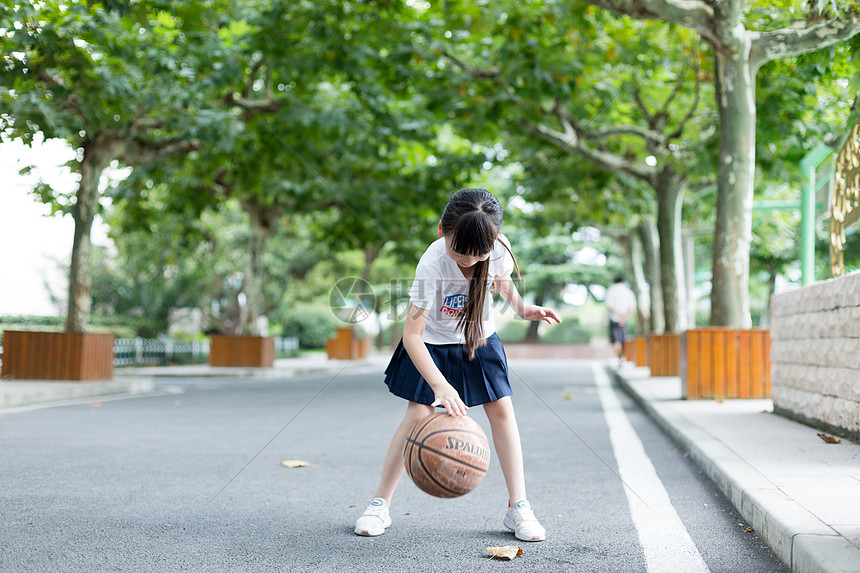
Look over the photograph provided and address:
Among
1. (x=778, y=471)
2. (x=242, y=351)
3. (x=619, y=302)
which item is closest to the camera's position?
(x=778, y=471)

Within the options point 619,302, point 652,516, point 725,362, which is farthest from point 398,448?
point 619,302

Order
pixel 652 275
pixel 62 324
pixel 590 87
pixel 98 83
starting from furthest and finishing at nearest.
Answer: pixel 652 275 < pixel 62 324 < pixel 590 87 < pixel 98 83

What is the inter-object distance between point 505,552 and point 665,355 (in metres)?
11.8

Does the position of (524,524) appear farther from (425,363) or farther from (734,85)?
(734,85)

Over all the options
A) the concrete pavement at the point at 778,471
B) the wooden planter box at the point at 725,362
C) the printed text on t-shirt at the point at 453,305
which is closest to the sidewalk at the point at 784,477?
the concrete pavement at the point at 778,471

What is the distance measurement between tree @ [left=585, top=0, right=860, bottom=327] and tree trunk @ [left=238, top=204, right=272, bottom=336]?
11881mm

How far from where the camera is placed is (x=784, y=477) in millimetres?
4648

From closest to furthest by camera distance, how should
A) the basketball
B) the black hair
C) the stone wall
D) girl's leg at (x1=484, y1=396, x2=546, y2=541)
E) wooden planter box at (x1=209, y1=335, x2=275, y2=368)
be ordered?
the basketball < the black hair < girl's leg at (x1=484, y1=396, x2=546, y2=541) < the stone wall < wooden planter box at (x1=209, y1=335, x2=275, y2=368)

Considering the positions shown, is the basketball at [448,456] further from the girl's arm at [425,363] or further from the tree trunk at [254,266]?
the tree trunk at [254,266]

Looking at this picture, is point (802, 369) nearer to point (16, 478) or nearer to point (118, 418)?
point (16, 478)

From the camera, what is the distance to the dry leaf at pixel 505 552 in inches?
140

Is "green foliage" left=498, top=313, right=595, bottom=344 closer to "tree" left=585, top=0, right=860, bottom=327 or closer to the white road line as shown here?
"tree" left=585, top=0, right=860, bottom=327

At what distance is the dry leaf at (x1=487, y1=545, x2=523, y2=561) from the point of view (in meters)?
3.57

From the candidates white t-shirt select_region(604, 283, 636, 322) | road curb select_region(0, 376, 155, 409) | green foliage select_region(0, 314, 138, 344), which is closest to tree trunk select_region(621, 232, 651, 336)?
white t-shirt select_region(604, 283, 636, 322)
